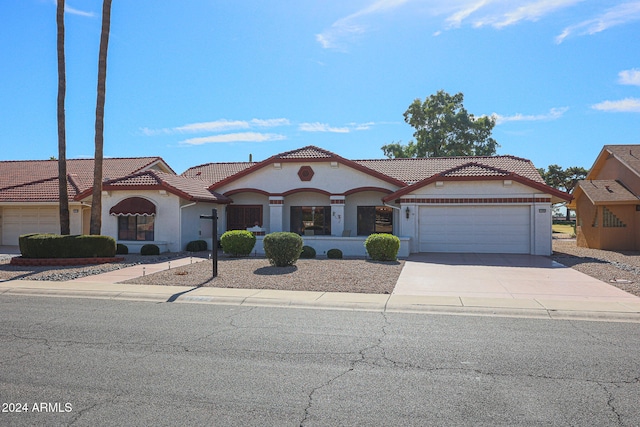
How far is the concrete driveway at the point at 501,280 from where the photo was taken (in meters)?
11.4

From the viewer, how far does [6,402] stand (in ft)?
16.0

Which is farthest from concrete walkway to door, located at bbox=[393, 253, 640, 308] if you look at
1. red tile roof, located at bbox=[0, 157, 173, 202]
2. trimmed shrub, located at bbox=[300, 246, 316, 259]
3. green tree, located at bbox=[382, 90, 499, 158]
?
green tree, located at bbox=[382, 90, 499, 158]

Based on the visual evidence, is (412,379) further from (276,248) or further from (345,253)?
(345,253)

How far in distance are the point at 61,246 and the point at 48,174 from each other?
14.8 metres

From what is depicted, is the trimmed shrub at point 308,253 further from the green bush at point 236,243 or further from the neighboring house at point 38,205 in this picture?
the neighboring house at point 38,205

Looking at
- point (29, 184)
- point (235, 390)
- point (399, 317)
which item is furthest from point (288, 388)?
point (29, 184)

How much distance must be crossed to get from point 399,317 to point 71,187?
2361 centimetres

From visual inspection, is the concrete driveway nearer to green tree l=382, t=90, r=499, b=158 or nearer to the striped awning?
the striped awning

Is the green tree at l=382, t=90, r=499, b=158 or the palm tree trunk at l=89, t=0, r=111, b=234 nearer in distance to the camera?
the palm tree trunk at l=89, t=0, r=111, b=234

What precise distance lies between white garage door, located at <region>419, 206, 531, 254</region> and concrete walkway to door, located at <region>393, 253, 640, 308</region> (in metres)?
2.44

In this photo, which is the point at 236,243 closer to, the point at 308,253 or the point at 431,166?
the point at 308,253

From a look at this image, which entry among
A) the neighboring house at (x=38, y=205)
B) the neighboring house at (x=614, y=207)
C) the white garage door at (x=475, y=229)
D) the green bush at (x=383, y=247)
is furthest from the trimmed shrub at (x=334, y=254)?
the neighboring house at (x=614, y=207)

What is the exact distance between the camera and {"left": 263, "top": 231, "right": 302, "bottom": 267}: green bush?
15905mm

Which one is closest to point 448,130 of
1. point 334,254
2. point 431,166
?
point 431,166
